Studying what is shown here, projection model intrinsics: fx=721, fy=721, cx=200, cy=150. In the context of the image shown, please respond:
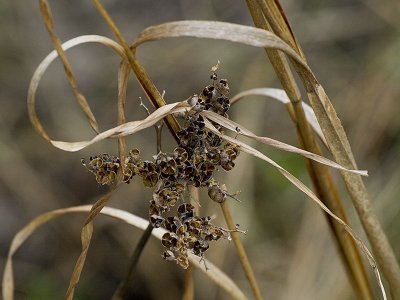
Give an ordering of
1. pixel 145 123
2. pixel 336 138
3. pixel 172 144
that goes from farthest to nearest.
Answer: pixel 172 144, pixel 336 138, pixel 145 123

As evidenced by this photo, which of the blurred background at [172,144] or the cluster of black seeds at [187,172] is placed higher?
the blurred background at [172,144]

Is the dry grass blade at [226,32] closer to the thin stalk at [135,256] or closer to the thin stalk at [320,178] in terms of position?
the thin stalk at [320,178]

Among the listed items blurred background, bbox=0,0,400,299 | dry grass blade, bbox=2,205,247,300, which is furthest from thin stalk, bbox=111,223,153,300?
blurred background, bbox=0,0,400,299

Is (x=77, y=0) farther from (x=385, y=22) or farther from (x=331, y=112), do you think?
(x=331, y=112)

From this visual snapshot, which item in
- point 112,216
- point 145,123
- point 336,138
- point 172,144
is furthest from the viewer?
point 172,144

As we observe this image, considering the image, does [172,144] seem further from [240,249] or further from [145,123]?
[145,123]

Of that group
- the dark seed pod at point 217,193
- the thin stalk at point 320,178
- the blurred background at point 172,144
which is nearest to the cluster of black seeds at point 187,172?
the dark seed pod at point 217,193

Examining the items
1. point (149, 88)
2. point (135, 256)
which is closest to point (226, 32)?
point (149, 88)
